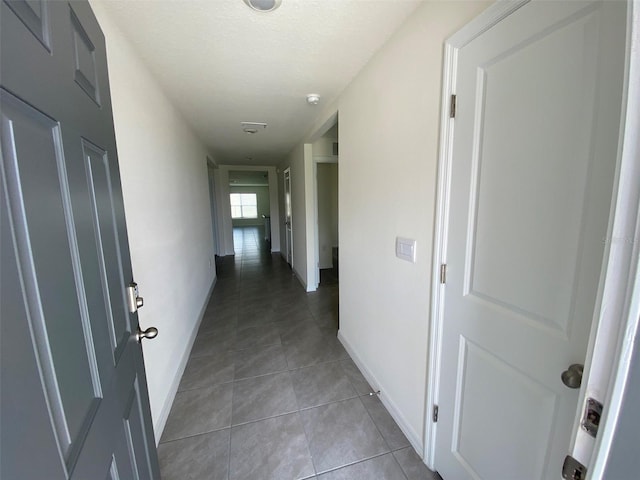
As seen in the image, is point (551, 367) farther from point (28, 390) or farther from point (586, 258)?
point (28, 390)

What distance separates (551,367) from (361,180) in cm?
151

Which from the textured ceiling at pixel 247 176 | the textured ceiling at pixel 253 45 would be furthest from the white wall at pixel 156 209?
the textured ceiling at pixel 247 176

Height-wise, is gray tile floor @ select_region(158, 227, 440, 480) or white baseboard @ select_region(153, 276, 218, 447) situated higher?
white baseboard @ select_region(153, 276, 218, 447)

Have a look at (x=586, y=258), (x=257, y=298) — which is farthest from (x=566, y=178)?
(x=257, y=298)

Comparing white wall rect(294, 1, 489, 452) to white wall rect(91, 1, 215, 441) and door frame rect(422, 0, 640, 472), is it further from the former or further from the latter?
white wall rect(91, 1, 215, 441)

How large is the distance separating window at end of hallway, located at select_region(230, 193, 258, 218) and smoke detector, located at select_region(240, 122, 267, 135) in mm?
12102

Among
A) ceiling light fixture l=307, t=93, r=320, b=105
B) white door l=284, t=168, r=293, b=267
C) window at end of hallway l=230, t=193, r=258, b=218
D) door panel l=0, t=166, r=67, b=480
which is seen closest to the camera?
door panel l=0, t=166, r=67, b=480

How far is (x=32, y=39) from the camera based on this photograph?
49cm

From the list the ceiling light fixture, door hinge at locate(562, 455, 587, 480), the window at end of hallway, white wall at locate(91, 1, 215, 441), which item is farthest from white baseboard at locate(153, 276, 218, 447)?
the window at end of hallway

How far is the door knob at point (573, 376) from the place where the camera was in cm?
75

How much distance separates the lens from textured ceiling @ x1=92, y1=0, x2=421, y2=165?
1.28m

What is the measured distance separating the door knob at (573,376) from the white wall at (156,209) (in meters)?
1.84

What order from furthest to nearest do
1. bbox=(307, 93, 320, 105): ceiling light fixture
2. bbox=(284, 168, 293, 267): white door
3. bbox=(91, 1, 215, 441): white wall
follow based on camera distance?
bbox=(284, 168, 293, 267): white door < bbox=(307, 93, 320, 105): ceiling light fixture < bbox=(91, 1, 215, 441): white wall

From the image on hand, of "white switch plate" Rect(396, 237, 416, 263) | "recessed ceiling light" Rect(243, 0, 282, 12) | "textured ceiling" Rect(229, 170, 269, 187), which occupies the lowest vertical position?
"white switch plate" Rect(396, 237, 416, 263)
